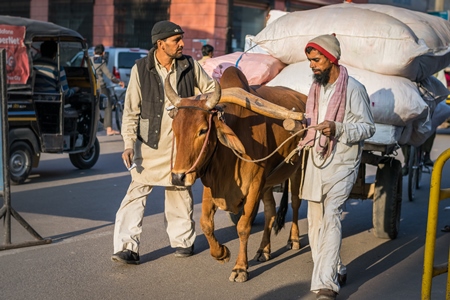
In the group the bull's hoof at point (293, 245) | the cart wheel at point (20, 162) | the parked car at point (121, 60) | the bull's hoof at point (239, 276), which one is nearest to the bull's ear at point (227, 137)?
the bull's hoof at point (239, 276)

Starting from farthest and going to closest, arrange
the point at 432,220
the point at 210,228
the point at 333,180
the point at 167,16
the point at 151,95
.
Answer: the point at 167,16 → the point at 151,95 → the point at 210,228 → the point at 333,180 → the point at 432,220

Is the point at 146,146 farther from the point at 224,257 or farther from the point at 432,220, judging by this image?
the point at 432,220

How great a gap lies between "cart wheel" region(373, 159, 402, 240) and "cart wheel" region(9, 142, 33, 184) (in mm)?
5666

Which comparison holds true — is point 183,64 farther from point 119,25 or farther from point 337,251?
point 119,25

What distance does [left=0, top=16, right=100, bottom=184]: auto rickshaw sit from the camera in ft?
37.6

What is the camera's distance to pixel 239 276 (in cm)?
661

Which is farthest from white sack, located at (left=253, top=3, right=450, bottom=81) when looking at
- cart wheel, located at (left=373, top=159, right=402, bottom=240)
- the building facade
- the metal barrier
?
the building facade

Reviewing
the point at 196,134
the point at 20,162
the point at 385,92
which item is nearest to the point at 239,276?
the point at 196,134

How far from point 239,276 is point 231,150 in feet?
3.52

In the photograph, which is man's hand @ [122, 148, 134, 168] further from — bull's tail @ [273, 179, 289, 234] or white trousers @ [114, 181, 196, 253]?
bull's tail @ [273, 179, 289, 234]

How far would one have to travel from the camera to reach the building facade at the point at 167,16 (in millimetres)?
29547

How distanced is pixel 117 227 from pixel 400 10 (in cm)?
441

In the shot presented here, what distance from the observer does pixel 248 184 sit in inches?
262

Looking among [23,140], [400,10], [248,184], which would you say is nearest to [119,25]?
[23,140]
